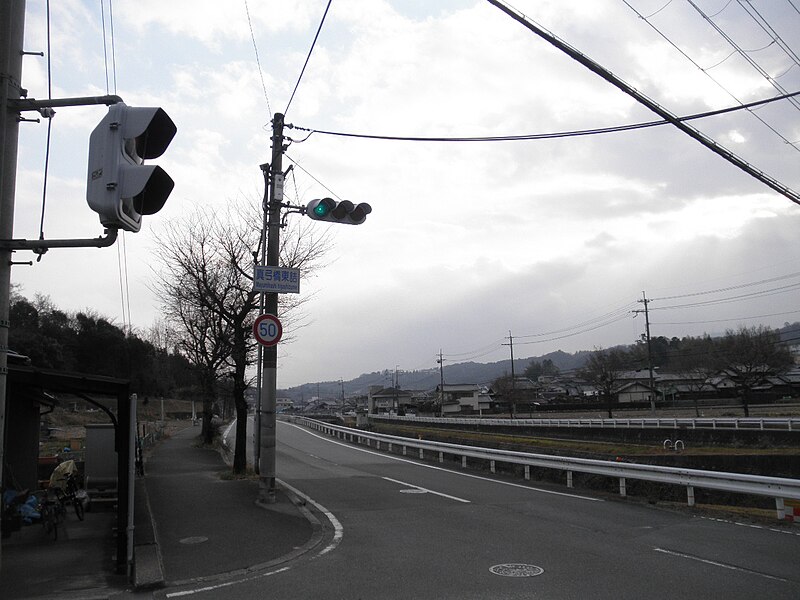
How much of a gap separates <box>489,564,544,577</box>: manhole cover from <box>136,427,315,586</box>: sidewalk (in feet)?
10.1

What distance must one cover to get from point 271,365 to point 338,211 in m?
3.76

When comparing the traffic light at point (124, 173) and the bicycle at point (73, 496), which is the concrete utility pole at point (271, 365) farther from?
the traffic light at point (124, 173)

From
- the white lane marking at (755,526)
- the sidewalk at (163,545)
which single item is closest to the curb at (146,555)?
the sidewalk at (163,545)

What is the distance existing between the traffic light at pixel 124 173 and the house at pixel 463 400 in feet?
264

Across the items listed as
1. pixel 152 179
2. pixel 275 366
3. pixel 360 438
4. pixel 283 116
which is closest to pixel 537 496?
pixel 275 366

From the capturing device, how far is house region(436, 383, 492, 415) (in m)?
91.7

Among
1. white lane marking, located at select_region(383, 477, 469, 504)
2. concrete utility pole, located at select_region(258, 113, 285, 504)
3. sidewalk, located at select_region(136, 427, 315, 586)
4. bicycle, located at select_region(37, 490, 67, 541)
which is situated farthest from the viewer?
white lane marking, located at select_region(383, 477, 469, 504)

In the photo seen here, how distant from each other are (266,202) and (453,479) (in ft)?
31.1

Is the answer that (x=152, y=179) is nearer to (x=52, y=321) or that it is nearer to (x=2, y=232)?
(x=2, y=232)

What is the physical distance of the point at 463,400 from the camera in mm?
98812

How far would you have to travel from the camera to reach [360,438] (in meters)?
38.6

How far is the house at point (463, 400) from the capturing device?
9171cm

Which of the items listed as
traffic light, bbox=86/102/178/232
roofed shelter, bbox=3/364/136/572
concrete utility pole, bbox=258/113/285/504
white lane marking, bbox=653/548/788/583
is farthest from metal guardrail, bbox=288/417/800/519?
traffic light, bbox=86/102/178/232

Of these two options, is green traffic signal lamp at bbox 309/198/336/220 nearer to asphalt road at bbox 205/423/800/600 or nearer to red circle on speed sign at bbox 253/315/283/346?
red circle on speed sign at bbox 253/315/283/346
